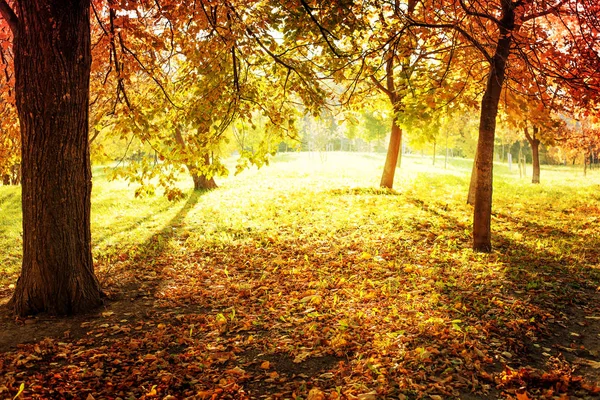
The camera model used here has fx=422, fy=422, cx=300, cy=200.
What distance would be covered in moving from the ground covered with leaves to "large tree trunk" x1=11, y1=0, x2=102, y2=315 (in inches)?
21.2

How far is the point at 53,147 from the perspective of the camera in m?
5.62

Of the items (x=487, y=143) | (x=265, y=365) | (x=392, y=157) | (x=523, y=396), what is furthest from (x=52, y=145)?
(x=392, y=157)

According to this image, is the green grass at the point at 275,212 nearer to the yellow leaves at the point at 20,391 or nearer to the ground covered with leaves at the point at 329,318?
the ground covered with leaves at the point at 329,318

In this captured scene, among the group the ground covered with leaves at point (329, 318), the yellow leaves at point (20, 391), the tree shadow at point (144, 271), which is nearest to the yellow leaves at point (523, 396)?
the ground covered with leaves at point (329, 318)

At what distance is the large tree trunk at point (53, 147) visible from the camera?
5.51 m

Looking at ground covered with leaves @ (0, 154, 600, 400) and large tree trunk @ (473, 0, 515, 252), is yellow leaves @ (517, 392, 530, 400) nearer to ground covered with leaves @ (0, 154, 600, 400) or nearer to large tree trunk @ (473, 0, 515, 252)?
ground covered with leaves @ (0, 154, 600, 400)

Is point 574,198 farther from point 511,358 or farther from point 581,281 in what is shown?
point 511,358

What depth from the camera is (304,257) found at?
355 inches

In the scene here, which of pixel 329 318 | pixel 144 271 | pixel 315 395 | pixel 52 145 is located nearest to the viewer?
pixel 315 395

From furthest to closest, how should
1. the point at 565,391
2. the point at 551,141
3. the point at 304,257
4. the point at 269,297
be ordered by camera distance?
the point at 551,141
the point at 304,257
the point at 269,297
the point at 565,391

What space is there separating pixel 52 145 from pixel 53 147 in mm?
29

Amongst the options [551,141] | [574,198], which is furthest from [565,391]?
[574,198]

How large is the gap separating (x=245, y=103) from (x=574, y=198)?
1549 centimetres

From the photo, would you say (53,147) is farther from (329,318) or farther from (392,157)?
(392,157)
